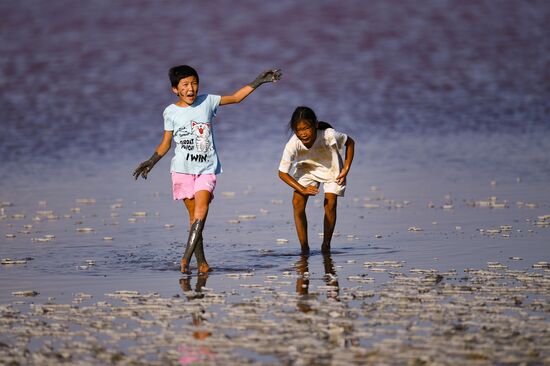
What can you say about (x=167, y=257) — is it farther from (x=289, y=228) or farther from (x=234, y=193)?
(x=234, y=193)

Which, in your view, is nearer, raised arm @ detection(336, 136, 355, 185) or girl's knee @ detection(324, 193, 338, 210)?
raised arm @ detection(336, 136, 355, 185)

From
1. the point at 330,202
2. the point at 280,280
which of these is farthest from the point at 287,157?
the point at 280,280

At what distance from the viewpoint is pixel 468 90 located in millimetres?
27656

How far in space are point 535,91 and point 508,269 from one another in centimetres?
1864

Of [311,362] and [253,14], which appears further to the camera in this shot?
[253,14]

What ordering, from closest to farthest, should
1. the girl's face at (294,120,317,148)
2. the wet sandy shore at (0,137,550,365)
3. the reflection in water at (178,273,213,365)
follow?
1. the reflection in water at (178,273,213,365)
2. the wet sandy shore at (0,137,550,365)
3. the girl's face at (294,120,317,148)

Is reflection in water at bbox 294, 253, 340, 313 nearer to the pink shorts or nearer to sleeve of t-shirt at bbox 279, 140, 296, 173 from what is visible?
sleeve of t-shirt at bbox 279, 140, 296, 173

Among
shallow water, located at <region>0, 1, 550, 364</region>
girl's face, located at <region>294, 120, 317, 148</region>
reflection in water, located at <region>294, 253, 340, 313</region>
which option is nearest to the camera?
shallow water, located at <region>0, 1, 550, 364</region>

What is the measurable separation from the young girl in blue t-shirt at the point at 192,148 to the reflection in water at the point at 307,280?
857 millimetres

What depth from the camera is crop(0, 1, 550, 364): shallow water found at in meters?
7.67

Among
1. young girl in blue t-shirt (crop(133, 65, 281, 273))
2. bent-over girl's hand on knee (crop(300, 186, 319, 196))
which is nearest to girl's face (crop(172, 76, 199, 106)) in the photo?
young girl in blue t-shirt (crop(133, 65, 281, 273))

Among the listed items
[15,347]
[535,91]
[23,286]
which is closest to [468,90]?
[535,91]

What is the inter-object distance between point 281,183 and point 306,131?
18.5 ft

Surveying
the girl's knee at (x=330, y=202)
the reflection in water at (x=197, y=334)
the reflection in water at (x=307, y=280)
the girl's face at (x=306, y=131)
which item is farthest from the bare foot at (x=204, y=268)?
the girl's knee at (x=330, y=202)
